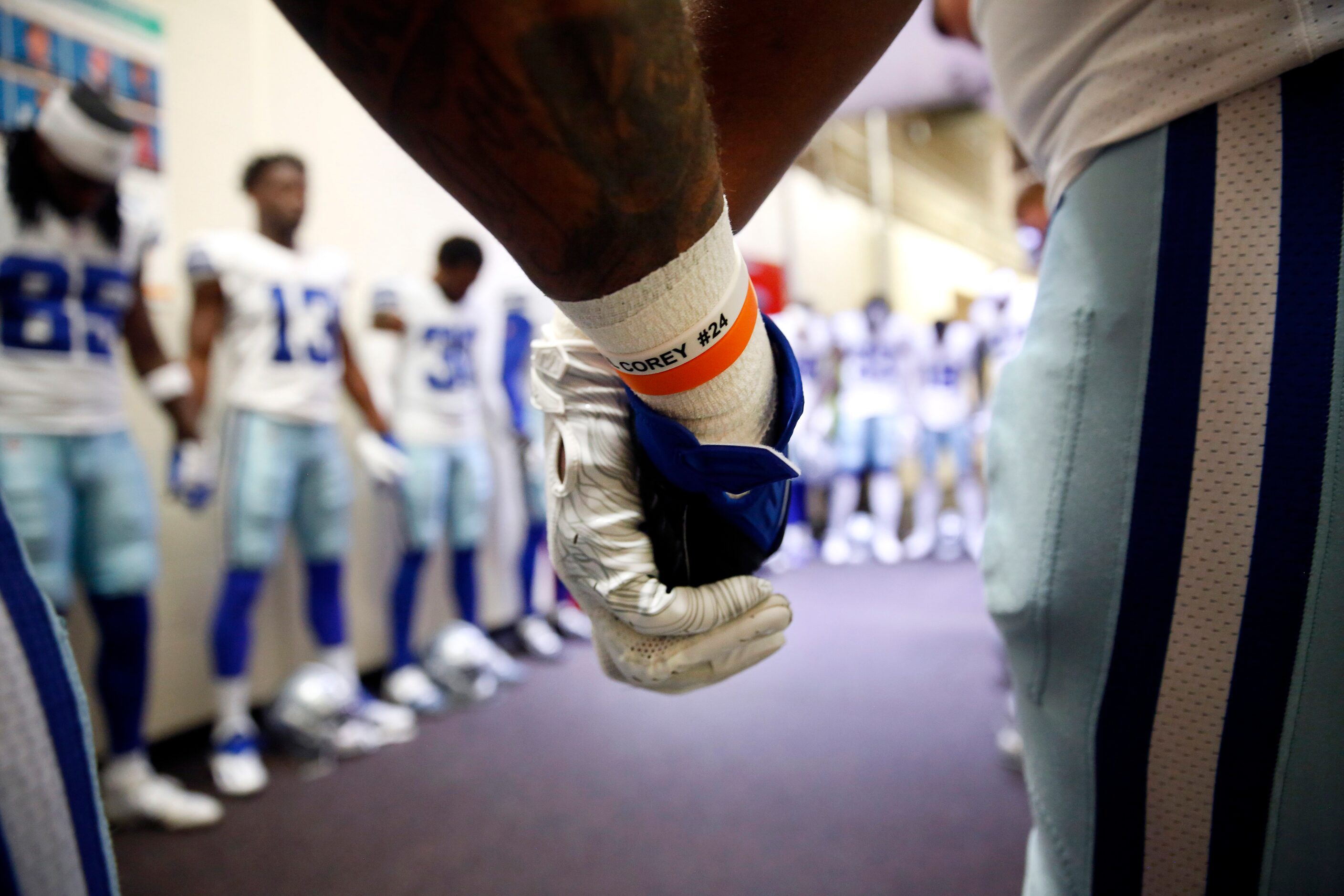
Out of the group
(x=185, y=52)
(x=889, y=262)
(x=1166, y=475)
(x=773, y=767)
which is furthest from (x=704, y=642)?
(x=889, y=262)

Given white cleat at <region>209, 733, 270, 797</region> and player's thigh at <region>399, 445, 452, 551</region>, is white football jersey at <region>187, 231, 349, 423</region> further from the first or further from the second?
white cleat at <region>209, 733, 270, 797</region>

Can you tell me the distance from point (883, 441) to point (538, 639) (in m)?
2.62

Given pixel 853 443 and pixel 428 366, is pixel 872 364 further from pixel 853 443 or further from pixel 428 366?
pixel 428 366

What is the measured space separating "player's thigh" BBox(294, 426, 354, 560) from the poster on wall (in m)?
0.83

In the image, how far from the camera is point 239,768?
163 centimetres

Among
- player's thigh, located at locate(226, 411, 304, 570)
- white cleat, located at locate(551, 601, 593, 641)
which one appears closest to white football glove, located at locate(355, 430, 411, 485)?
player's thigh, located at locate(226, 411, 304, 570)

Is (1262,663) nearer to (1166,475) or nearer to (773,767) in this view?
(1166,475)

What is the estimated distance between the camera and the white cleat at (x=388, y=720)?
74.0 inches

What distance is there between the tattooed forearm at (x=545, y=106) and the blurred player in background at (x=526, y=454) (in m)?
2.21

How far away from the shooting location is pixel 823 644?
2658 mm

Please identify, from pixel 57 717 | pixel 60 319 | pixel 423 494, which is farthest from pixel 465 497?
pixel 57 717

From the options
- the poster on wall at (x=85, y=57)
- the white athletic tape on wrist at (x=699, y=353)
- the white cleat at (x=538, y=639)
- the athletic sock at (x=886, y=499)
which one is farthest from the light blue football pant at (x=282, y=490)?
the athletic sock at (x=886, y=499)

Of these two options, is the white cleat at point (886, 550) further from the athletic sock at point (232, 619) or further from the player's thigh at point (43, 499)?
the player's thigh at point (43, 499)

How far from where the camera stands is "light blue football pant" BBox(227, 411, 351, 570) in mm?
1717
